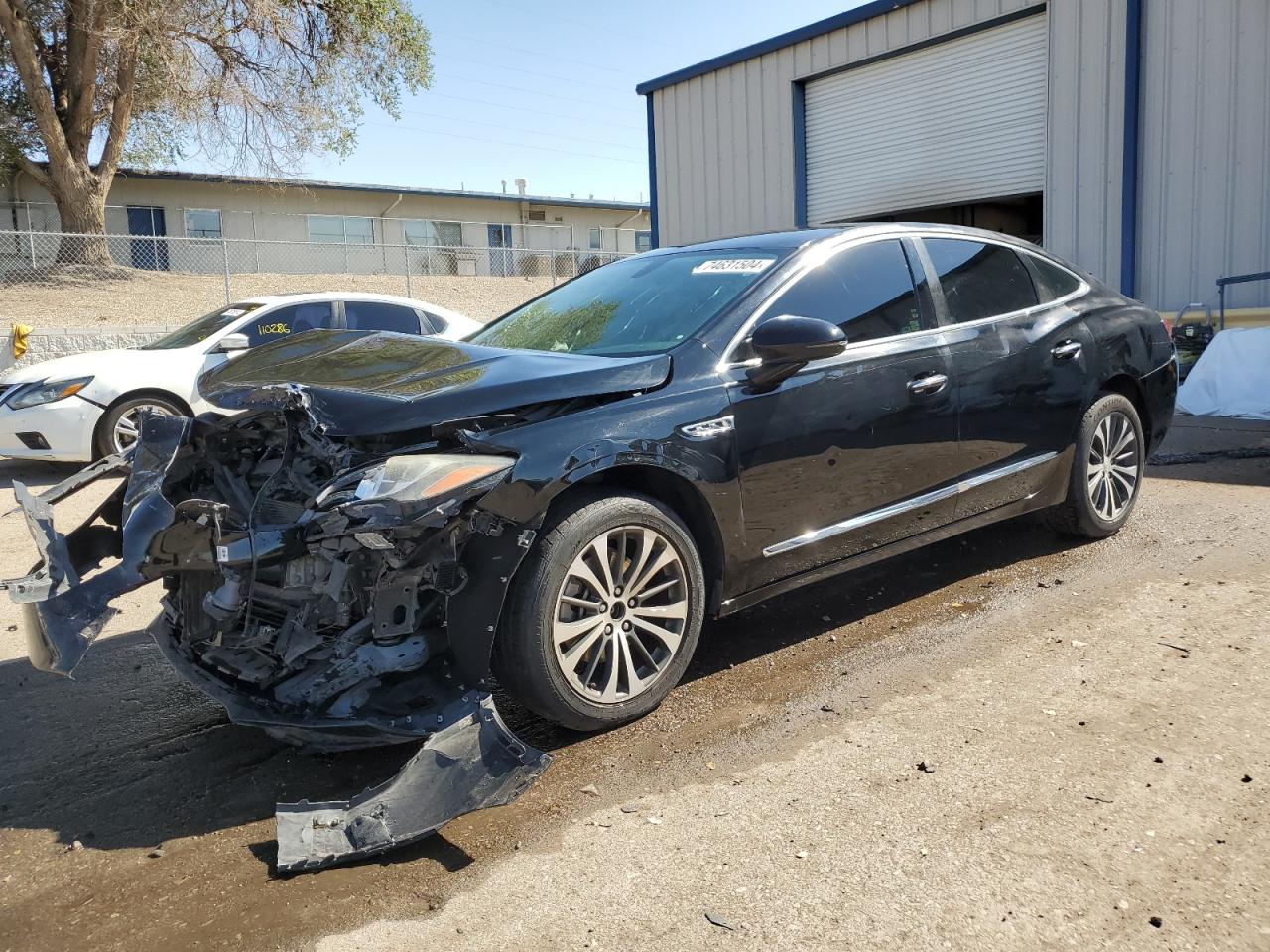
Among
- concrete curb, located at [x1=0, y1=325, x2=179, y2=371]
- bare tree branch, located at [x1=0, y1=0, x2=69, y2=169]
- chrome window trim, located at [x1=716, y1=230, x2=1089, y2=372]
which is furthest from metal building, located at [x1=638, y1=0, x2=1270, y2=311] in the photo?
bare tree branch, located at [x1=0, y1=0, x2=69, y2=169]

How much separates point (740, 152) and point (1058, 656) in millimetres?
14485

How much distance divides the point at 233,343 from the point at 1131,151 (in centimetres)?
1047

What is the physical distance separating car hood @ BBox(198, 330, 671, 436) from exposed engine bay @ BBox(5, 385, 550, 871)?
62 millimetres

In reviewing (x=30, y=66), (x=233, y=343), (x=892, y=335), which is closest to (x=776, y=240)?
(x=892, y=335)

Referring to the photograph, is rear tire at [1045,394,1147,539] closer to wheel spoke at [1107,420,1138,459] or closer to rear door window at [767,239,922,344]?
wheel spoke at [1107,420,1138,459]

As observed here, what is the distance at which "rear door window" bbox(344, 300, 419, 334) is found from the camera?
952cm

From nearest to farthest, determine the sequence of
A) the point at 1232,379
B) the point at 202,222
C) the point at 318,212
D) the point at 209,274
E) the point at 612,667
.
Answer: the point at 612,667
the point at 1232,379
the point at 209,274
the point at 202,222
the point at 318,212

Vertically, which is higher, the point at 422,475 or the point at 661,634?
the point at 422,475

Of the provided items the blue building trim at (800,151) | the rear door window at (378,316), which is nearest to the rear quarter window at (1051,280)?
the rear door window at (378,316)

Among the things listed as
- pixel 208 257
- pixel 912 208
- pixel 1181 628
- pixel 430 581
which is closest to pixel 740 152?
pixel 912 208

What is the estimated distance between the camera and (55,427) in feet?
27.7

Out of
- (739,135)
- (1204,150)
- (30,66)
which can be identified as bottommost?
(1204,150)

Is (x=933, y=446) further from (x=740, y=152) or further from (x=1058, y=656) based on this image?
(x=740, y=152)

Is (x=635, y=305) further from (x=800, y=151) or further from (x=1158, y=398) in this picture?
(x=800, y=151)
